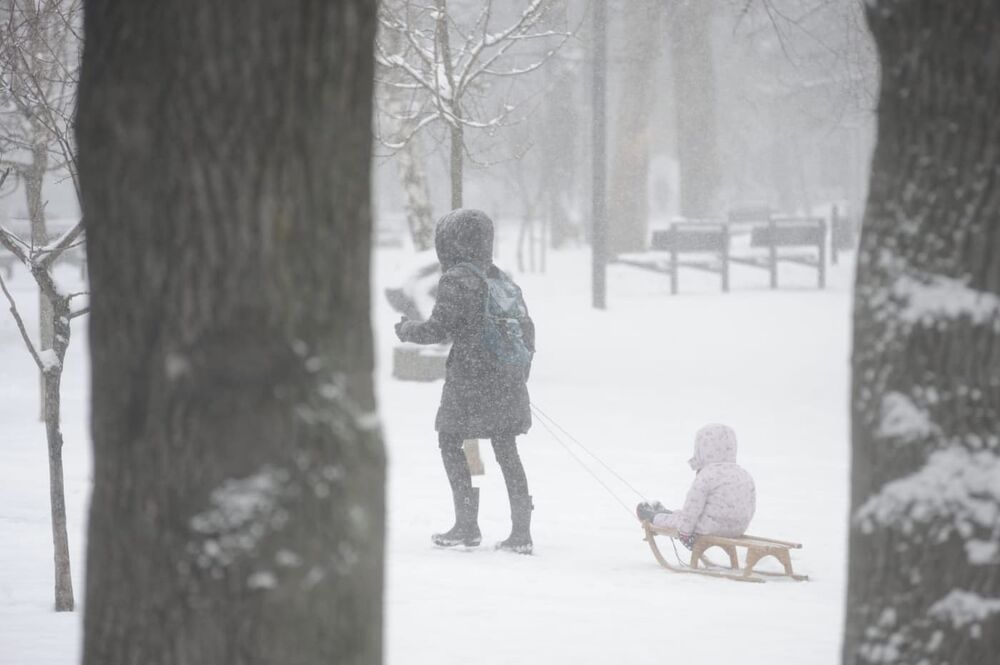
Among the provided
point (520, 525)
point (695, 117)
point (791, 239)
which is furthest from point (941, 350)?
point (695, 117)

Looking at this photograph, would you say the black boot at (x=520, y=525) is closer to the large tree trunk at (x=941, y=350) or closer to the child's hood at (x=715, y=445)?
the child's hood at (x=715, y=445)

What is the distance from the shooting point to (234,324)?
2.33 meters

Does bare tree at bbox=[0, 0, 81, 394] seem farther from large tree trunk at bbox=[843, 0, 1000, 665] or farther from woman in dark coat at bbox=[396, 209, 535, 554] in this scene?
large tree trunk at bbox=[843, 0, 1000, 665]

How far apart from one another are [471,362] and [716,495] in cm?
139

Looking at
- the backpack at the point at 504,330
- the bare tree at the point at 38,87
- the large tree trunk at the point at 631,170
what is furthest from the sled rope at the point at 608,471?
the large tree trunk at the point at 631,170

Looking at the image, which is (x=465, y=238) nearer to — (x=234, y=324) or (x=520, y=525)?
(x=520, y=525)

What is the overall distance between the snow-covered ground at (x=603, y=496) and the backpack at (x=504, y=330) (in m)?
0.98

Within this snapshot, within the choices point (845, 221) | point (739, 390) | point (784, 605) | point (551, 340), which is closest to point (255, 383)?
point (784, 605)

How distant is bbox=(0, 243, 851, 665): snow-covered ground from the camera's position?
505cm

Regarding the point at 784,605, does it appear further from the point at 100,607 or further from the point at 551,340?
the point at 551,340

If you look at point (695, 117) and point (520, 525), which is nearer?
point (520, 525)

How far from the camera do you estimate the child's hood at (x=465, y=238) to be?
660 centimetres

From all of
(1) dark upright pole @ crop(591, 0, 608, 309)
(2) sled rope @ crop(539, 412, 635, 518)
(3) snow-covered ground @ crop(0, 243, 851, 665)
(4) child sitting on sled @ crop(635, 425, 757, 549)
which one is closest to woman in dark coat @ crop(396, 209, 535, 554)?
(3) snow-covered ground @ crop(0, 243, 851, 665)

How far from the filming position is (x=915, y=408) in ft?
9.51
